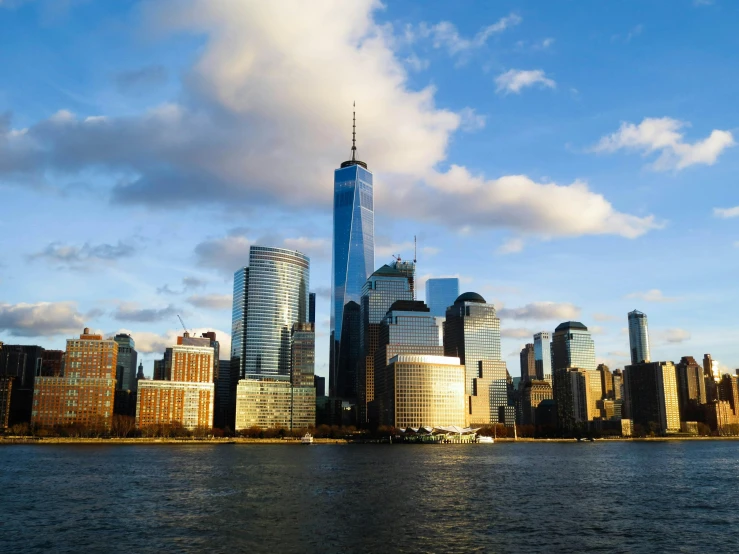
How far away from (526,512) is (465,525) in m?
13.7

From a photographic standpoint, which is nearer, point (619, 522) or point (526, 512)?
point (619, 522)

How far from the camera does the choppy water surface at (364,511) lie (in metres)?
71.9

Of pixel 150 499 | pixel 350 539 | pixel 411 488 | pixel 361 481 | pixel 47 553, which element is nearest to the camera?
pixel 47 553

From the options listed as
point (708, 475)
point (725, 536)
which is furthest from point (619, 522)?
point (708, 475)

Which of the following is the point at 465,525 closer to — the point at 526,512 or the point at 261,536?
the point at 526,512

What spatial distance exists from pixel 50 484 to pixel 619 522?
97.9 meters

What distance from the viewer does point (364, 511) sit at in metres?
91.7

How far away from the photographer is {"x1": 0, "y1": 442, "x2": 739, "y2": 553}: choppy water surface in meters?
71.9

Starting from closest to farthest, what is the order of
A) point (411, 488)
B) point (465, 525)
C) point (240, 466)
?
point (465, 525), point (411, 488), point (240, 466)

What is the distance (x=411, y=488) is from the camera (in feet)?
395

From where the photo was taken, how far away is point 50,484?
12531 centimetres

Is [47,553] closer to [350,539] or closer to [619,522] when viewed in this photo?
[350,539]

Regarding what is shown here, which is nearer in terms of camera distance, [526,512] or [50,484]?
[526,512]

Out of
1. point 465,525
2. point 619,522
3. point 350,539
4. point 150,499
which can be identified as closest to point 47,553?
point 350,539
